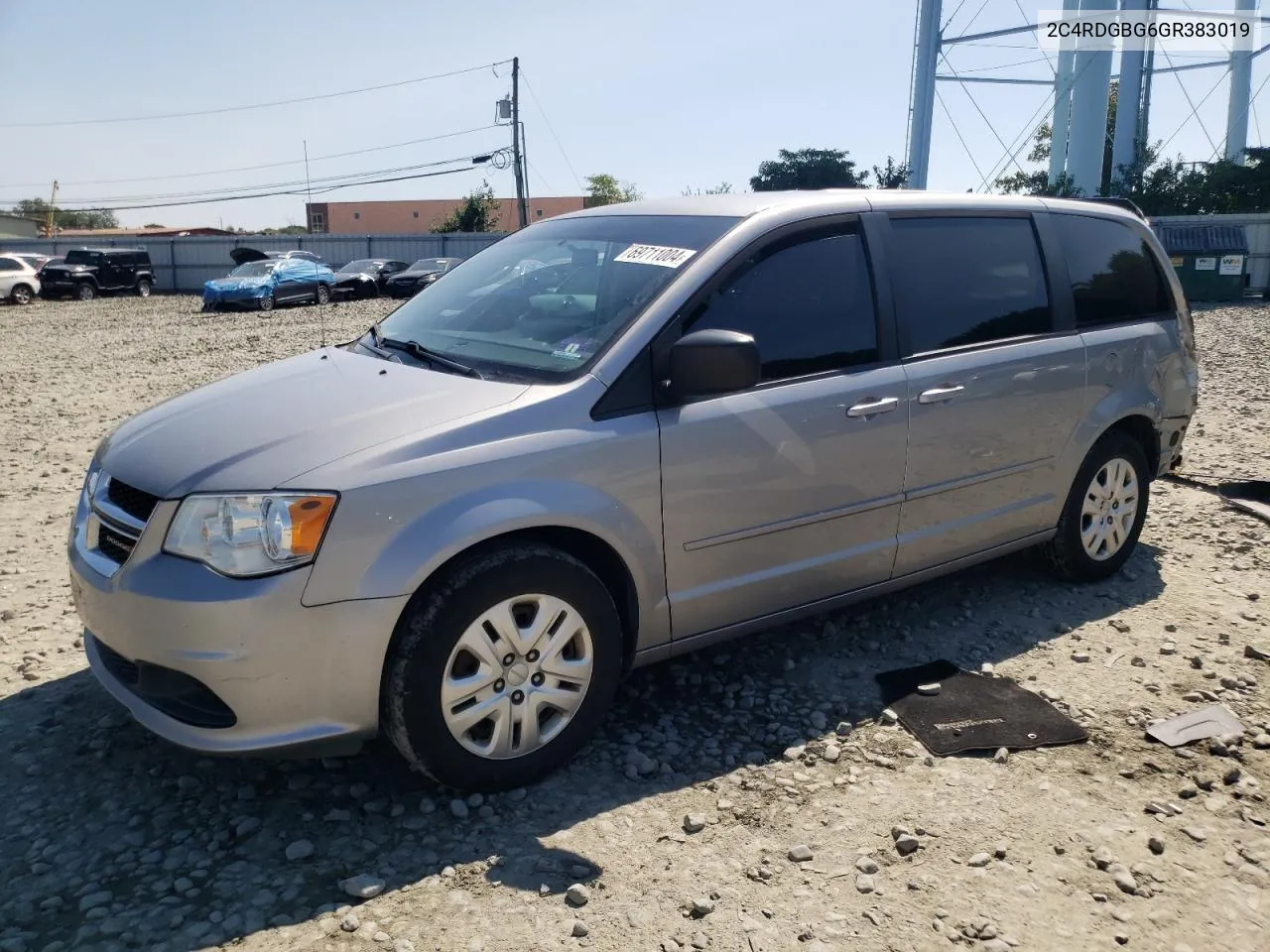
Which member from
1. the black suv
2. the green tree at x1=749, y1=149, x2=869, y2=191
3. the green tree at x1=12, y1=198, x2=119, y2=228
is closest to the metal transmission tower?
the green tree at x1=749, y1=149, x2=869, y2=191

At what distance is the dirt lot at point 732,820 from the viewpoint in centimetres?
260

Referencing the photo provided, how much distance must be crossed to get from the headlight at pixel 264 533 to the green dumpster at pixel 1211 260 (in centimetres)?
2350

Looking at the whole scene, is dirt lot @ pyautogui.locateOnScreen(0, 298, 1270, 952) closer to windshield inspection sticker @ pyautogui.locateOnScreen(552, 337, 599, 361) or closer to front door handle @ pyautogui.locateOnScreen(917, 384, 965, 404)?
front door handle @ pyautogui.locateOnScreen(917, 384, 965, 404)

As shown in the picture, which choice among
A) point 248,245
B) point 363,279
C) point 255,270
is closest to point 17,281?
point 255,270

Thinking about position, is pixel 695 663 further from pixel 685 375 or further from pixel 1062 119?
pixel 1062 119

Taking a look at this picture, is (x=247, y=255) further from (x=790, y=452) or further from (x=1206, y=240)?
(x=790, y=452)

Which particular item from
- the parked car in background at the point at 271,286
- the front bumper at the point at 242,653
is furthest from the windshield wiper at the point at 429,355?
the parked car in background at the point at 271,286

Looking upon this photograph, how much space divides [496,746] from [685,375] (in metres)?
1.29

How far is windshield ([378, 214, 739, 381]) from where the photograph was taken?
3.46 metres

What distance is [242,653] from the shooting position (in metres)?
2.71

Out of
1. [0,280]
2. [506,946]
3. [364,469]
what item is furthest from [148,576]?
[0,280]

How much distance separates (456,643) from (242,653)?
0.58 meters

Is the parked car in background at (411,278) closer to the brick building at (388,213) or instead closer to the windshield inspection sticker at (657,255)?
the windshield inspection sticker at (657,255)

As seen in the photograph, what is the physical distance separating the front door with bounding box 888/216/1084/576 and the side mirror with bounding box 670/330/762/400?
943 mm
